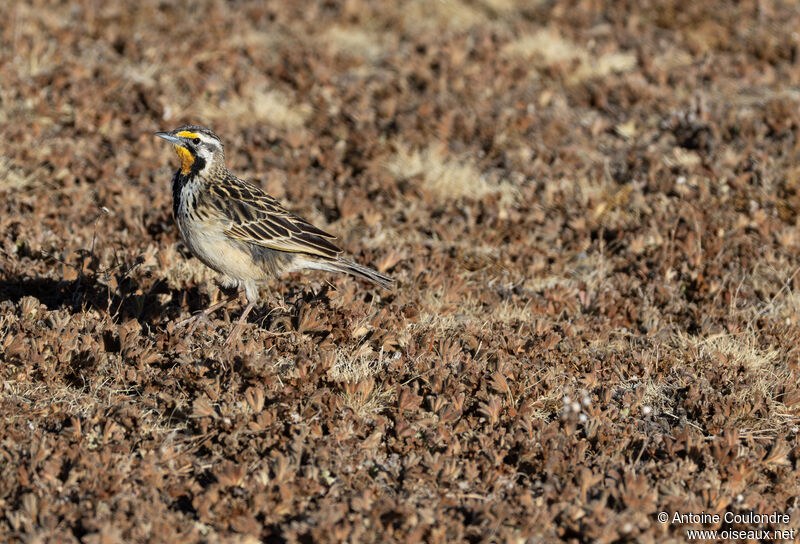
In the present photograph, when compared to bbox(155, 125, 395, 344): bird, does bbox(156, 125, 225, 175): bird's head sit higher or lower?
higher

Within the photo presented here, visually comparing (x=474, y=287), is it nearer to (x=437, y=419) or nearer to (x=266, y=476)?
(x=437, y=419)

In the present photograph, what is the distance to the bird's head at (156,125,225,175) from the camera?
8.28 meters

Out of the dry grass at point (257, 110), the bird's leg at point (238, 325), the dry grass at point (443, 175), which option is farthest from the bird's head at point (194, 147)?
the dry grass at point (257, 110)

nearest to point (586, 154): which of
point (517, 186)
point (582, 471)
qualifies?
point (517, 186)

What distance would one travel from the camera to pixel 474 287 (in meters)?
9.53

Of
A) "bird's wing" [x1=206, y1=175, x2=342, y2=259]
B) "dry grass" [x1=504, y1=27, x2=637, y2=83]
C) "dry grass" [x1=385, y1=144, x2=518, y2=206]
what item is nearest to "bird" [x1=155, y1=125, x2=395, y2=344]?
"bird's wing" [x1=206, y1=175, x2=342, y2=259]

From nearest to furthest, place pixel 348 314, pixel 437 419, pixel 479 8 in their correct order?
pixel 437 419 < pixel 348 314 < pixel 479 8

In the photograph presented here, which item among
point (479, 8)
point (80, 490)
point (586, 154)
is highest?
point (479, 8)

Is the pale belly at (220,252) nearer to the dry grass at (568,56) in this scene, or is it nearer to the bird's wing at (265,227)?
the bird's wing at (265,227)

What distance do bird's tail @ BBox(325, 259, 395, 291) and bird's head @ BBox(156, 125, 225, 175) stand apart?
1602 mm

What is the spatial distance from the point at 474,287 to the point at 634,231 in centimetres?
242

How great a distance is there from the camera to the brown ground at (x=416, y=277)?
6.27 m

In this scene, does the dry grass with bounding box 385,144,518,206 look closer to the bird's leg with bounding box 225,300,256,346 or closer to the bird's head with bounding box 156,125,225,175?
the bird's head with bounding box 156,125,225,175

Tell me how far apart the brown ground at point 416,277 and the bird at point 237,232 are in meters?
0.41
